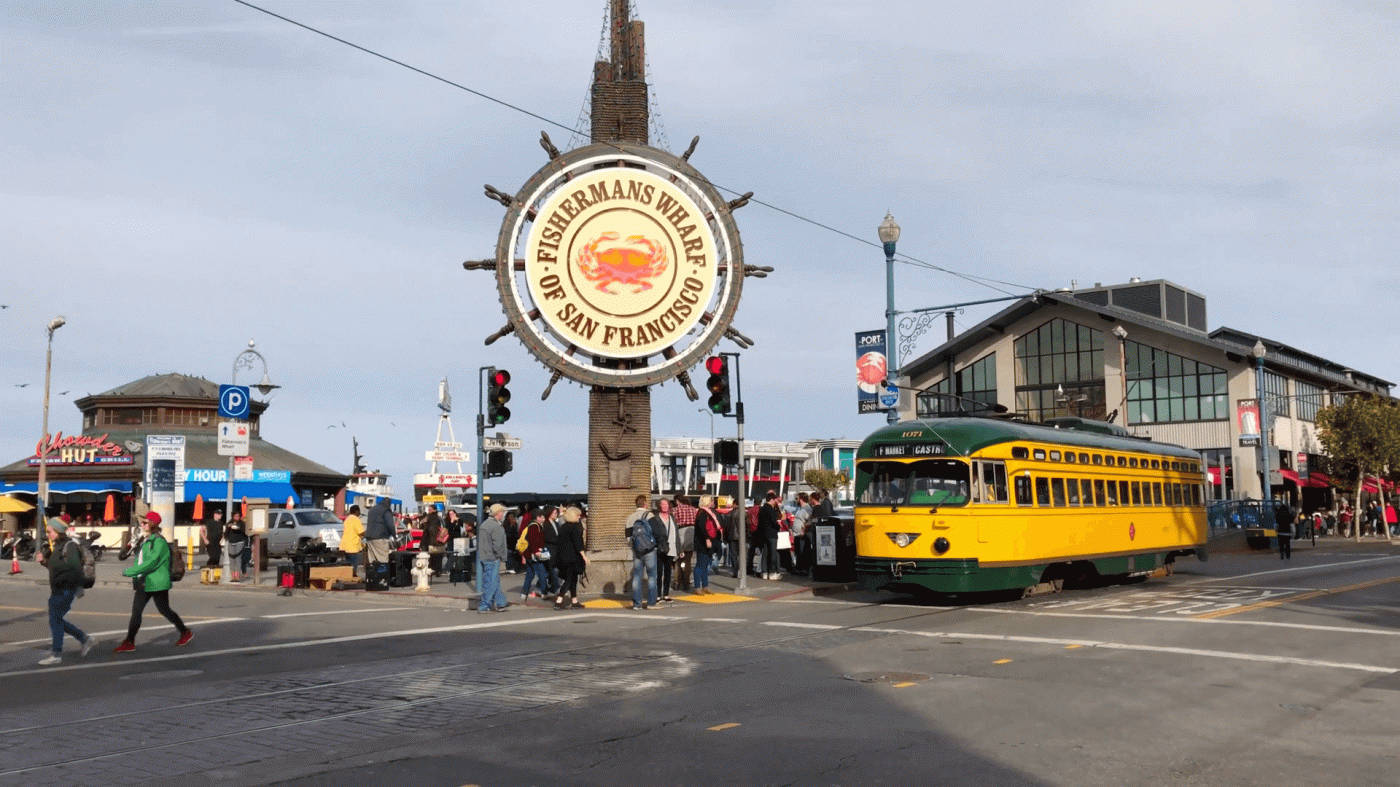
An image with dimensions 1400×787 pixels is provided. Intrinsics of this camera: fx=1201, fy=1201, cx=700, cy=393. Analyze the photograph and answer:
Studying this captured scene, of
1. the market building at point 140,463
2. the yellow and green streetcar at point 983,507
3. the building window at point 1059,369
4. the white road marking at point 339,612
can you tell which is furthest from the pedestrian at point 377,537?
the building window at point 1059,369

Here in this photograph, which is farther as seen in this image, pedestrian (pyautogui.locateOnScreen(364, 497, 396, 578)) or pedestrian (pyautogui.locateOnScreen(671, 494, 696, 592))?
pedestrian (pyautogui.locateOnScreen(364, 497, 396, 578))

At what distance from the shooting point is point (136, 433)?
183 ft

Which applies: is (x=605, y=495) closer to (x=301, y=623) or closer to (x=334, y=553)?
(x=301, y=623)

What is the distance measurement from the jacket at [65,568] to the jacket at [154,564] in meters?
0.65

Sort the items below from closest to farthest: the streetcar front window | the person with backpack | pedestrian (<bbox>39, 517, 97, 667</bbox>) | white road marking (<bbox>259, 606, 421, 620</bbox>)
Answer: pedestrian (<bbox>39, 517, 97, 667</bbox>) → the streetcar front window → white road marking (<bbox>259, 606, 421, 620</bbox>) → the person with backpack

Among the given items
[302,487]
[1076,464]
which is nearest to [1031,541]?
[1076,464]

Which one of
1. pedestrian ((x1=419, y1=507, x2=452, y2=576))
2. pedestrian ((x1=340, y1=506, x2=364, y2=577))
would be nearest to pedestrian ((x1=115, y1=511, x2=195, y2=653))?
pedestrian ((x1=340, y1=506, x2=364, y2=577))

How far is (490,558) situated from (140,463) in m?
39.0

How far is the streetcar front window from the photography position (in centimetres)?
1984

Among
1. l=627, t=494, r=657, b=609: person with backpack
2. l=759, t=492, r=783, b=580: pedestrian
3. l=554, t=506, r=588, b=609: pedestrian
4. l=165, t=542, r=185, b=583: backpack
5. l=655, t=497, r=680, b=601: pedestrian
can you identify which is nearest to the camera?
l=165, t=542, r=185, b=583: backpack

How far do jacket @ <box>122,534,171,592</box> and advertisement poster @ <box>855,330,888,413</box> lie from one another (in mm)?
16943

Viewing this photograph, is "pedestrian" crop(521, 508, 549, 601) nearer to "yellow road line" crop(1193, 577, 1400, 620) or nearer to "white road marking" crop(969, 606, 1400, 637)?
"white road marking" crop(969, 606, 1400, 637)

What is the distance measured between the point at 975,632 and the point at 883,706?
610 centimetres

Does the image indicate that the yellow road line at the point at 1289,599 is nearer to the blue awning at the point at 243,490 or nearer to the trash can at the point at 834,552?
the trash can at the point at 834,552
